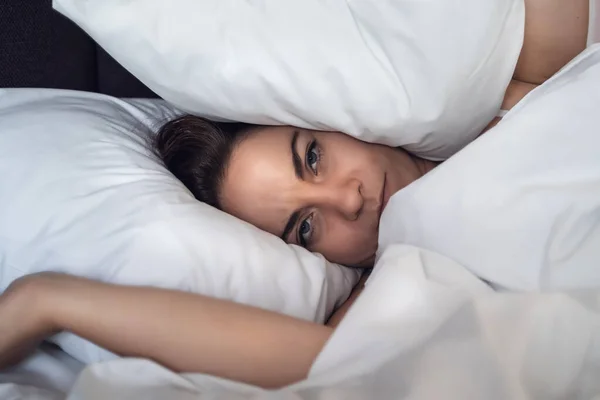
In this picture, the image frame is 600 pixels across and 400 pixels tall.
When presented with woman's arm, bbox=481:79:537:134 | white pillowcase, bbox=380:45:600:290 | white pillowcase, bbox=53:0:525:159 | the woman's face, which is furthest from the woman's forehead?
woman's arm, bbox=481:79:537:134

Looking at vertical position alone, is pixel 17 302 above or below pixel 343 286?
above

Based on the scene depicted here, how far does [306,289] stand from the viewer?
0.84 m

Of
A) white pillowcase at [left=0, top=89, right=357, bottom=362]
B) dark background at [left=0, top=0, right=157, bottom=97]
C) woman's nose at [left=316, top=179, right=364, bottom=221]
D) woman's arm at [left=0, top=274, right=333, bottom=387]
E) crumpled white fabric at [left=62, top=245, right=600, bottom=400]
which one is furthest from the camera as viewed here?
dark background at [left=0, top=0, right=157, bottom=97]

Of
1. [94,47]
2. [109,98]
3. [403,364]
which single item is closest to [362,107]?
[403,364]

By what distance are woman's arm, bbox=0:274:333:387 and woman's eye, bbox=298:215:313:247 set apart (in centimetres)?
30

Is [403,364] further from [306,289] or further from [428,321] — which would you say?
[306,289]

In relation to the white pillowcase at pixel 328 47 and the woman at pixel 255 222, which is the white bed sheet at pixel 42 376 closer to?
the woman at pixel 255 222

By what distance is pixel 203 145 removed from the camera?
103 cm

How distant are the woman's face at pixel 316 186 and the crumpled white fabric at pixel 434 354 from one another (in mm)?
283

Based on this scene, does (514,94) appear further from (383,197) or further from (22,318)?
(22,318)

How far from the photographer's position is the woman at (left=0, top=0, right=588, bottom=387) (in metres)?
0.65

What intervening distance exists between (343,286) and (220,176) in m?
0.28

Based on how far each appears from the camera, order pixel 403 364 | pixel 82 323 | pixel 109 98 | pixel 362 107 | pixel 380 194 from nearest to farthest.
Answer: pixel 403 364
pixel 82 323
pixel 362 107
pixel 380 194
pixel 109 98

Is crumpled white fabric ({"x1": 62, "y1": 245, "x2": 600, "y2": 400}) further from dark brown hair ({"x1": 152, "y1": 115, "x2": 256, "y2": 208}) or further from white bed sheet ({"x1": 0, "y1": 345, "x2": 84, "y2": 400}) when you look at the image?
dark brown hair ({"x1": 152, "y1": 115, "x2": 256, "y2": 208})
